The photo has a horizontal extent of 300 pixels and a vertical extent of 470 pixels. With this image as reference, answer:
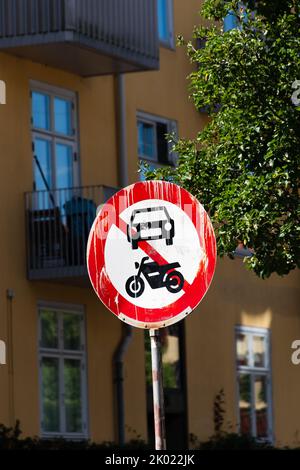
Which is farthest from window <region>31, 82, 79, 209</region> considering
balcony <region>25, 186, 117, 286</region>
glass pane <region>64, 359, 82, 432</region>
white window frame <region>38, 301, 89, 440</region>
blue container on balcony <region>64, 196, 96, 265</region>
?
glass pane <region>64, 359, 82, 432</region>

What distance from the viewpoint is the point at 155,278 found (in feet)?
20.0

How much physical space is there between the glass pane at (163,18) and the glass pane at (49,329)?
624 centimetres

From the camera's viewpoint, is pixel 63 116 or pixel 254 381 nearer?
pixel 63 116

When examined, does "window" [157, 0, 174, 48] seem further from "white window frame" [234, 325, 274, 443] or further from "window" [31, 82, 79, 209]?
"white window frame" [234, 325, 274, 443]

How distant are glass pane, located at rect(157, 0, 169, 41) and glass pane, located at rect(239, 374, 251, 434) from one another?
6762 millimetres

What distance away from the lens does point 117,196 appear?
6156mm

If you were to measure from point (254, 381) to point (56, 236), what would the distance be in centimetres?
797

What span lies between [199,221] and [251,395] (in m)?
22.9

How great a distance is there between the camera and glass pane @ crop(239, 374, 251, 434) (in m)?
28.0

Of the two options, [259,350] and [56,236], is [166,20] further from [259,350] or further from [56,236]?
[259,350]

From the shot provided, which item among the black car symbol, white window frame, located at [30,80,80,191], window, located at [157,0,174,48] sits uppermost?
window, located at [157,0,174,48]

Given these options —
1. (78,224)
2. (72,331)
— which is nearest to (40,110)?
(78,224)

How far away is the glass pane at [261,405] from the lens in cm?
2875

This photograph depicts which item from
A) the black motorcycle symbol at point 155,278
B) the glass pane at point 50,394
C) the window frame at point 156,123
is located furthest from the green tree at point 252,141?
the window frame at point 156,123
